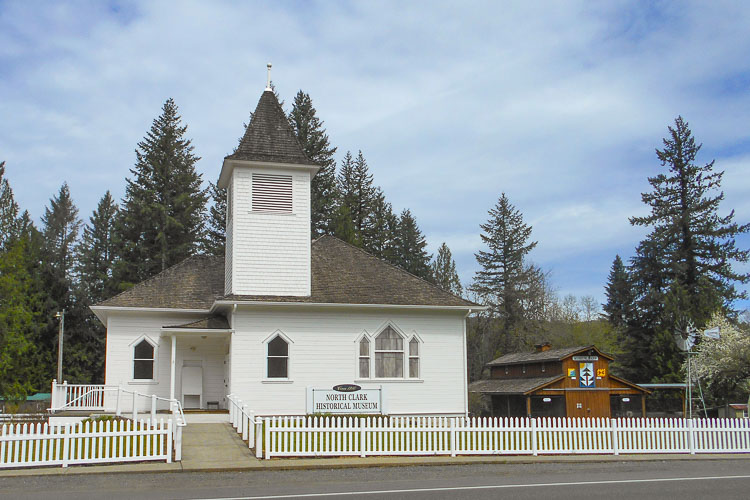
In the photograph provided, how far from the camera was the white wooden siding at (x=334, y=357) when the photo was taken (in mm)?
22531

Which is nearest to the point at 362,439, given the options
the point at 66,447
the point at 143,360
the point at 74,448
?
the point at 74,448

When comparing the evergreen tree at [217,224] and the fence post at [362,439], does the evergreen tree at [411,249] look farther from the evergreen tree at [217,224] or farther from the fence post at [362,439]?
the fence post at [362,439]

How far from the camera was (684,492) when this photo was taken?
1152cm

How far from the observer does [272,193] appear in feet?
79.0

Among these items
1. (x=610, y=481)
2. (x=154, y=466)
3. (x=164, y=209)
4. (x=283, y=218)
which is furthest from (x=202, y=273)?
(x=164, y=209)

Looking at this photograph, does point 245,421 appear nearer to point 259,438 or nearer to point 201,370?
point 259,438

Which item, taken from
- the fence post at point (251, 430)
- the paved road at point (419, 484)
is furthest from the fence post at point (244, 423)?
the paved road at point (419, 484)

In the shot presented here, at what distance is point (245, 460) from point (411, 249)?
44749 millimetres

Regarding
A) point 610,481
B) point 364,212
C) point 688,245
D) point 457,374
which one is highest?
point 364,212

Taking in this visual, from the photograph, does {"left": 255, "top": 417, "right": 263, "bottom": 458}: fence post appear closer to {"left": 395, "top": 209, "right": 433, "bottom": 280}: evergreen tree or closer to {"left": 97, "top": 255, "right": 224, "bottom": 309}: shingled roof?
{"left": 97, "top": 255, "right": 224, "bottom": 309}: shingled roof

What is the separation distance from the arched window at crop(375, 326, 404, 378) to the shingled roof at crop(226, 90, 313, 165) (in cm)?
639

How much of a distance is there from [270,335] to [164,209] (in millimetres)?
28267

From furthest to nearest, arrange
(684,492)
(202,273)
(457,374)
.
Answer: (202,273), (457,374), (684,492)

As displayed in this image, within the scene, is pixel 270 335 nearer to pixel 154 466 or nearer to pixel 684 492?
Result: pixel 154 466
